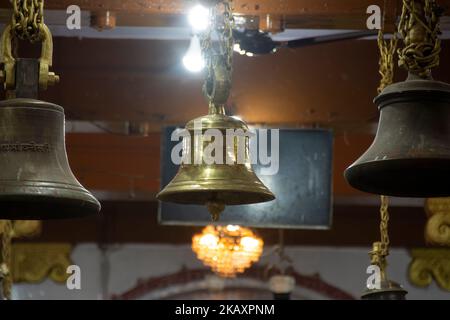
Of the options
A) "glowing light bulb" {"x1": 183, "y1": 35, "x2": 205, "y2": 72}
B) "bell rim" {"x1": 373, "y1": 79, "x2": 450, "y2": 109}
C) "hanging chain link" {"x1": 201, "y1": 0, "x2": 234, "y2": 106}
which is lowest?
"bell rim" {"x1": 373, "y1": 79, "x2": 450, "y2": 109}

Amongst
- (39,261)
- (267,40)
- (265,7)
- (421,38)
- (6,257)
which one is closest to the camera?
(421,38)

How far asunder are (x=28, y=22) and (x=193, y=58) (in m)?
3.18

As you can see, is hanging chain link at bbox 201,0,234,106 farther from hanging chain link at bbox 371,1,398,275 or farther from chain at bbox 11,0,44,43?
hanging chain link at bbox 371,1,398,275

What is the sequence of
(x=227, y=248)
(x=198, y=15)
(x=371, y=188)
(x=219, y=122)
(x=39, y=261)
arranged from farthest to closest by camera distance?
(x=39, y=261) → (x=227, y=248) → (x=198, y=15) → (x=219, y=122) → (x=371, y=188)

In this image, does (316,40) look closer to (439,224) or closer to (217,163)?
(439,224)

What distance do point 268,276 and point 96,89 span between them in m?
3.11

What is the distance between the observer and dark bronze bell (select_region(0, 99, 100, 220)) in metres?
4.35

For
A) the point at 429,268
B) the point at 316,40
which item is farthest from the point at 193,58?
the point at 429,268

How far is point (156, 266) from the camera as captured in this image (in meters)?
10.5

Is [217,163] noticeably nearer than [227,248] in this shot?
Yes

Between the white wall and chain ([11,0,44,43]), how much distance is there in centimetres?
602

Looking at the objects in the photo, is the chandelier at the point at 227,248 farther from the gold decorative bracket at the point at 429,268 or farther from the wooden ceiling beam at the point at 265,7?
the wooden ceiling beam at the point at 265,7

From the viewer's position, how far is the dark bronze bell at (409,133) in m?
4.23

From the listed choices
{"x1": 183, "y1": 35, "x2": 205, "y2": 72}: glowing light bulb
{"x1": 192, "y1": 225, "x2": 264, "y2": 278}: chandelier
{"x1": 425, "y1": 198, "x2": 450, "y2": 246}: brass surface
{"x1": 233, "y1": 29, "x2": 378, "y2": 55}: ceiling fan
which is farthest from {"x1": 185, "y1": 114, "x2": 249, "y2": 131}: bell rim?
{"x1": 192, "y1": 225, "x2": 264, "y2": 278}: chandelier
